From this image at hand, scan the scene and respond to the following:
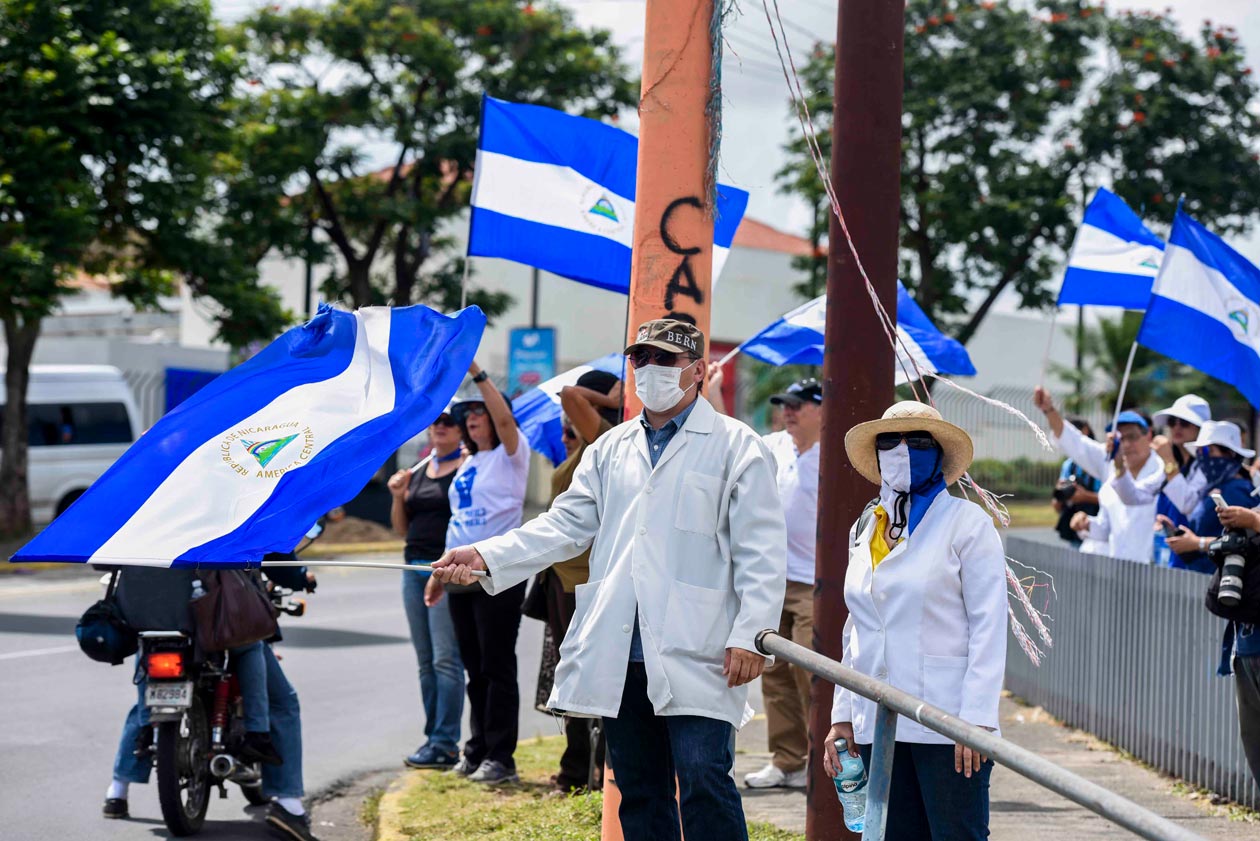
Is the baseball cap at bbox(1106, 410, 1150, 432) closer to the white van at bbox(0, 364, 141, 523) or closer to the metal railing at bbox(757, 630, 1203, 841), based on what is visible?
the metal railing at bbox(757, 630, 1203, 841)

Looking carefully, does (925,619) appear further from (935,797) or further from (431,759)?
(431,759)

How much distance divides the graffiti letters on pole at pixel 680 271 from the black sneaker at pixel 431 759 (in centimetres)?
387

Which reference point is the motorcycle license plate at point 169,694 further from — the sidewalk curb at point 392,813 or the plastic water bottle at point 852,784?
the plastic water bottle at point 852,784

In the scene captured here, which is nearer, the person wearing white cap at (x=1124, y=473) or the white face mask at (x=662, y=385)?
the white face mask at (x=662, y=385)

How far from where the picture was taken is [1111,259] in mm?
9695

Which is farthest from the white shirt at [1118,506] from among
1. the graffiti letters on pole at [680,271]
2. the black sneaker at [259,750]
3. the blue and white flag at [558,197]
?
the black sneaker at [259,750]

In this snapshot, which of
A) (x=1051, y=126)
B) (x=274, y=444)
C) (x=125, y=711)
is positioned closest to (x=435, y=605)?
(x=125, y=711)

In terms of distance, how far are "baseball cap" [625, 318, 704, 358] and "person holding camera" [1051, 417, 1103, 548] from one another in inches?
284

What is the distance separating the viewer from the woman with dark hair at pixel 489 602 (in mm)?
7559

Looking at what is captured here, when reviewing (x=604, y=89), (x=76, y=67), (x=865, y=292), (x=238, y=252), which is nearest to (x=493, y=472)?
(x=865, y=292)

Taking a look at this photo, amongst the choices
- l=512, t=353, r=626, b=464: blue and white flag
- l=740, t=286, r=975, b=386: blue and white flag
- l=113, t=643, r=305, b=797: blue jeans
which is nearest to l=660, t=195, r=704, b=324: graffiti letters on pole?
l=113, t=643, r=305, b=797: blue jeans

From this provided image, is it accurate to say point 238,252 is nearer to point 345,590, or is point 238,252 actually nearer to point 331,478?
point 345,590

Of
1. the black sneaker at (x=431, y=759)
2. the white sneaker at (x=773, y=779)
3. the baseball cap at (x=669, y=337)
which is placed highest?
the baseball cap at (x=669, y=337)

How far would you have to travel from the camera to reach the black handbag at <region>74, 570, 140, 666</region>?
6477 millimetres
